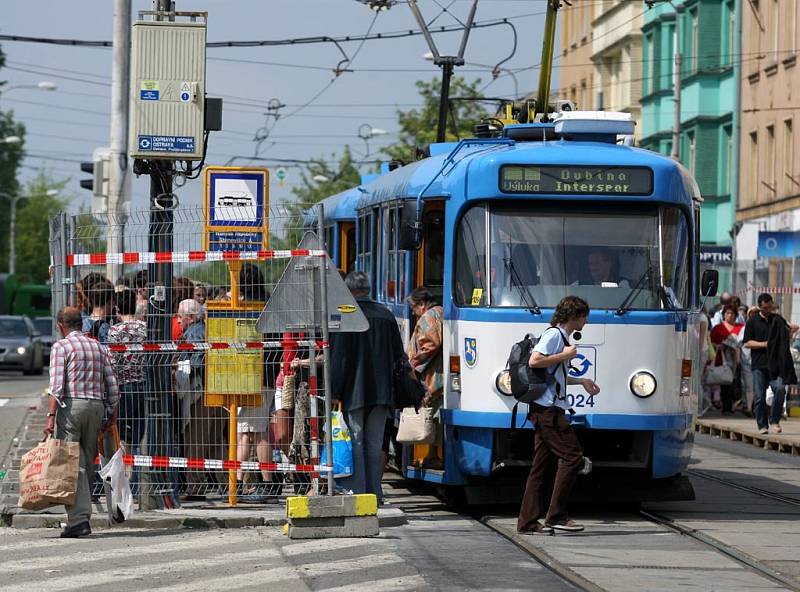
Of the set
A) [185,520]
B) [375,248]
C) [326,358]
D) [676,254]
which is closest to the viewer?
[326,358]

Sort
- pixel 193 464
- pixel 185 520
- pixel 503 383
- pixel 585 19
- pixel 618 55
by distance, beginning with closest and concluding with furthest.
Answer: pixel 185 520
pixel 193 464
pixel 503 383
pixel 618 55
pixel 585 19

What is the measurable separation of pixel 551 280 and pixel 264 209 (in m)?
2.24

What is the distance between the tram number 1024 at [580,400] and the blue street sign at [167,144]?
3405mm

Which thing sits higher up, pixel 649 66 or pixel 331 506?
pixel 649 66

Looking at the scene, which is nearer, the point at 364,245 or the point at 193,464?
the point at 193,464

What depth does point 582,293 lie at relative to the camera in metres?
13.9

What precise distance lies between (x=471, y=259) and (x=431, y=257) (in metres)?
0.88

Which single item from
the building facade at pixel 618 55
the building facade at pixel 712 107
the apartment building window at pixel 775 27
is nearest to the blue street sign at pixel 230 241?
the apartment building window at pixel 775 27

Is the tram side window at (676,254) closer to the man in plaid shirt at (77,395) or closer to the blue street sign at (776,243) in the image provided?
the man in plaid shirt at (77,395)

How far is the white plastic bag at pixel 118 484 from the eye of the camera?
12.6m

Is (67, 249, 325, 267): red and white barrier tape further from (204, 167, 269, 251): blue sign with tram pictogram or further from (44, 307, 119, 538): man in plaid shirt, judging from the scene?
(44, 307, 119, 538): man in plaid shirt

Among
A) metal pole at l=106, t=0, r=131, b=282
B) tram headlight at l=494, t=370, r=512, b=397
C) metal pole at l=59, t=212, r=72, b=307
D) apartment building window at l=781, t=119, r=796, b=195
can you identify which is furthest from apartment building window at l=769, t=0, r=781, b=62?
metal pole at l=59, t=212, r=72, b=307

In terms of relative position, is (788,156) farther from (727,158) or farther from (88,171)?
(88,171)

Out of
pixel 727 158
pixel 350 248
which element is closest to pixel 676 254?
pixel 350 248
